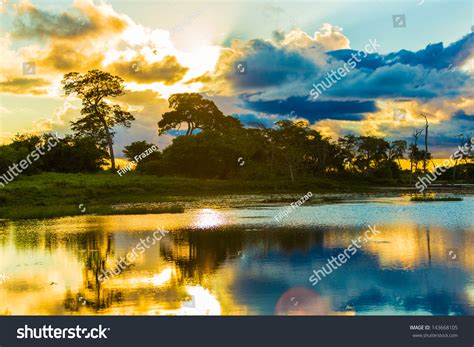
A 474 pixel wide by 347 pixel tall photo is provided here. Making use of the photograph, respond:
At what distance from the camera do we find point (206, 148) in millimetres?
88375

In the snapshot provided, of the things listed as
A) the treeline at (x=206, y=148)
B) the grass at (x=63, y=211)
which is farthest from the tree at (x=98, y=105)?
the grass at (x=63, y=211)

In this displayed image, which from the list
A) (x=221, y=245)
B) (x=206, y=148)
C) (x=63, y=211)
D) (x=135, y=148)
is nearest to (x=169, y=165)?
(x=206, y=148)

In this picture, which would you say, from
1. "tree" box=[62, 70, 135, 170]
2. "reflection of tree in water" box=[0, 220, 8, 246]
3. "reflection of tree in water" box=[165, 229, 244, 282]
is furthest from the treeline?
"reflection of tree in water" box=[165, 229, 244, 282]

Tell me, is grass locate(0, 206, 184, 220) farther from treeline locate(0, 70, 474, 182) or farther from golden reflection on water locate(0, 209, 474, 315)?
treeline locate(0, 70, 474, 182)

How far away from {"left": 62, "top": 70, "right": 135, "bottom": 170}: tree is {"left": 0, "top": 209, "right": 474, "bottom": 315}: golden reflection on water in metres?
47.6

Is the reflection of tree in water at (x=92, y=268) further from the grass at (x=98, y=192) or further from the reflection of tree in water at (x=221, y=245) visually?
the grass at (x=98, y=192)

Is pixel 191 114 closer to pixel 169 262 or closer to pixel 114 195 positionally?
pixel 114 195

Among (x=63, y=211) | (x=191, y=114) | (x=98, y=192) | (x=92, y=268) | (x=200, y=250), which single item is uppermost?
(x=191, y=114)

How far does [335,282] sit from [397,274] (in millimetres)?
2325

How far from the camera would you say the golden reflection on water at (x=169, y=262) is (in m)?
16.1

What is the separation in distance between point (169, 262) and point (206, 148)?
6688 centimetres

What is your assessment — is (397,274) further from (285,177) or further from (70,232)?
(285,177)

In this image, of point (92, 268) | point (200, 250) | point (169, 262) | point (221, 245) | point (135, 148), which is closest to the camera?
point (92, 268)
